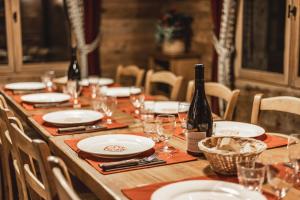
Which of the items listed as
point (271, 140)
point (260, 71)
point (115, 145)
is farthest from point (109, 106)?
point (260, 71)

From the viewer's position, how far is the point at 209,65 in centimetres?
429

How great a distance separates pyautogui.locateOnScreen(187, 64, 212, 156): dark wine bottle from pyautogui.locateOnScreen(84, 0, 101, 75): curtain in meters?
2.70

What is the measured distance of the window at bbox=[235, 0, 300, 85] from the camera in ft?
12.6

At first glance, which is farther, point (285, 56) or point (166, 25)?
point (166, 25)

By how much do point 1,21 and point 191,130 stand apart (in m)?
3.03

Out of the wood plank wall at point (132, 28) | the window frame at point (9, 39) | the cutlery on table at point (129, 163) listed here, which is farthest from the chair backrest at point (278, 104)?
the window frame at point (9, 39)

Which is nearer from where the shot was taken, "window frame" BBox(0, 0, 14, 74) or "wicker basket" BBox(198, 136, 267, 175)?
"wicker basket" BBox(198, 136, 267, 175)

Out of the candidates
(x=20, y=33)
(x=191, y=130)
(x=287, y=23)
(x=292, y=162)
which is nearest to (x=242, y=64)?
(x=287, y=23)

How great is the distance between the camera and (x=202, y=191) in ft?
4.54

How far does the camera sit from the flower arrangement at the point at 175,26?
4.29 m

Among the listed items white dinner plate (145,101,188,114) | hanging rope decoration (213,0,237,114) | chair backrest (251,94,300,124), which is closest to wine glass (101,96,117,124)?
white dinner plate (145,101,188,114)

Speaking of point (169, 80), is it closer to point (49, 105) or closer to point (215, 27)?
point (215, 27)

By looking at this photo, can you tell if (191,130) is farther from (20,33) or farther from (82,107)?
(20,33)

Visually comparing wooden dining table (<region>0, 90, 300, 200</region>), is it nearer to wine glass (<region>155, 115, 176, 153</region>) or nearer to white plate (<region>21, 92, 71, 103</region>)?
wine glass (<region>155, 115, 176, 153</region>)
